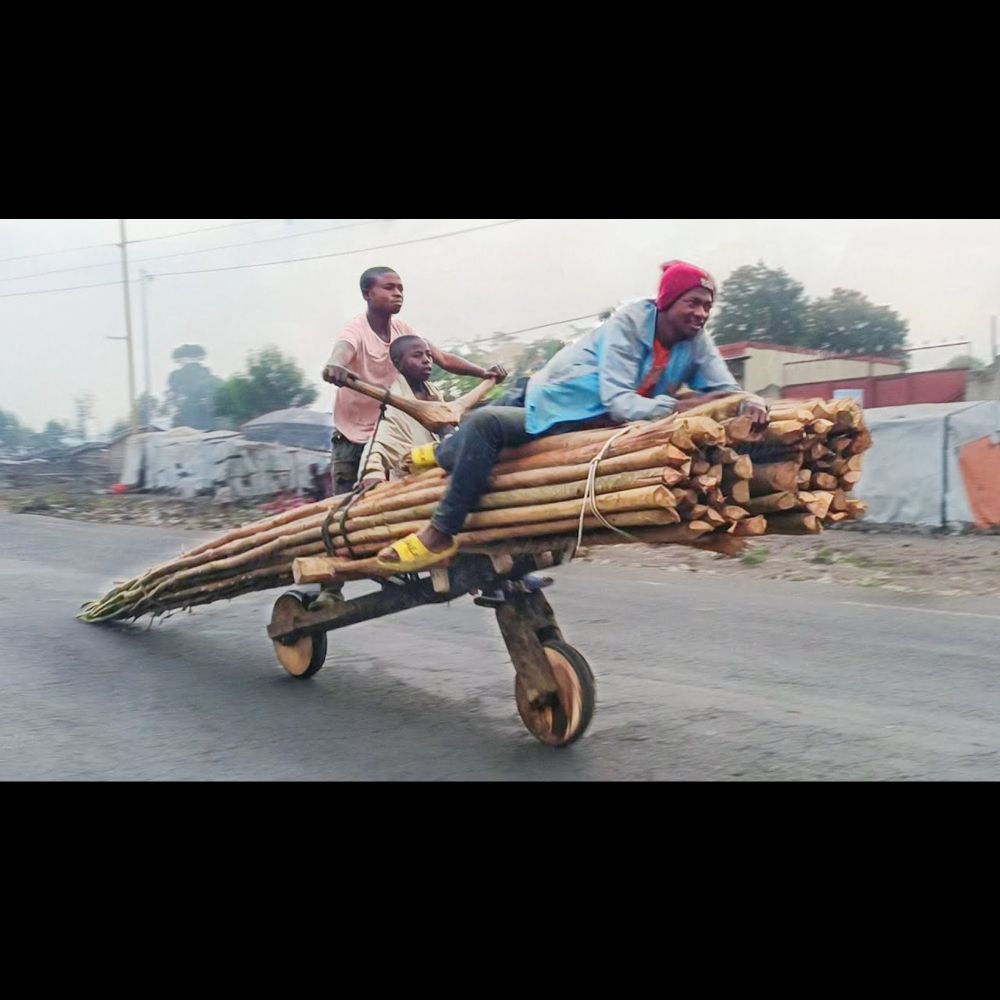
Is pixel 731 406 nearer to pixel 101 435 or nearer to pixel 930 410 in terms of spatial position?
pixel 101 435

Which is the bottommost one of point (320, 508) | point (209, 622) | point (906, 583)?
point (906, 583)

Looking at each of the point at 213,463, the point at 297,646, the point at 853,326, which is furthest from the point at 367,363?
the point at 853,326

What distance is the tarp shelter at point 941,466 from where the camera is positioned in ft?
30.7

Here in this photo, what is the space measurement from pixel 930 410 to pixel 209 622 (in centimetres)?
717

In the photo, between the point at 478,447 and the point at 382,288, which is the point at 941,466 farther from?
the point at 478,447

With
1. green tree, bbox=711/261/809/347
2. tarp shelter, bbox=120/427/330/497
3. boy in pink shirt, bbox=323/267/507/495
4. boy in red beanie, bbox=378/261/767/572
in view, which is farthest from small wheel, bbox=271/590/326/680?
green tree, bbox=711/261/809/347

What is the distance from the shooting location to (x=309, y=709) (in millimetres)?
3859

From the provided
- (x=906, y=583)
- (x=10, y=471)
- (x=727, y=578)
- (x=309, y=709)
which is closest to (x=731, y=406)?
(x=309, y=709)

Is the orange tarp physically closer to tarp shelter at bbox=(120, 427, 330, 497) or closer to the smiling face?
tarp shelter at bbox=(120, 427, 330, 497)

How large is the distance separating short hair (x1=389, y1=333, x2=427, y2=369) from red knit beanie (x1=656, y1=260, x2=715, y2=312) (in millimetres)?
1045

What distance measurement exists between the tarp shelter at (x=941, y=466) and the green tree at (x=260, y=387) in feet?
22.1

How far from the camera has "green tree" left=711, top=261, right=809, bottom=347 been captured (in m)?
4.74

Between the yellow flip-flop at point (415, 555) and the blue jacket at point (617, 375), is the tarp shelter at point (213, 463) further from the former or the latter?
the blue jacket at point (617, 375)

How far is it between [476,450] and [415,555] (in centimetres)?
42
